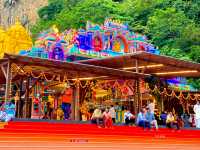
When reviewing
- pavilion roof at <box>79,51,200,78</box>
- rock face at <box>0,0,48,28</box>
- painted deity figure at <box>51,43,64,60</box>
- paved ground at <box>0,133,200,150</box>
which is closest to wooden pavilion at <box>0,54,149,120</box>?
pavilion roof at <box>79,51,200,78</box>

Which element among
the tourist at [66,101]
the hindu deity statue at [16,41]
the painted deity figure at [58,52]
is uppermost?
the hindu deity statue at [16,41]

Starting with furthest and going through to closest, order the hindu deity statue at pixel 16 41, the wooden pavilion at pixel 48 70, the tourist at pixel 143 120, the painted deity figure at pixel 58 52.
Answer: the hindu deity statue at pixel 16 41 → the painted deity figure at pixel 58 52 → the tourist at pixel 143 120 → the wooden pavilion at pixel 48 70

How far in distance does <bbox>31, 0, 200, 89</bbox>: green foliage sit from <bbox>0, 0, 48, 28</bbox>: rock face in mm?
10922

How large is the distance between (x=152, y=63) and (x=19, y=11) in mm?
57774

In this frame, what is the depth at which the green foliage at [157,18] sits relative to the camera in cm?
3950

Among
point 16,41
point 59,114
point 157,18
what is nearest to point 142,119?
point 59,114

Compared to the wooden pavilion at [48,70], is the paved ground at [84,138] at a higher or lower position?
lower

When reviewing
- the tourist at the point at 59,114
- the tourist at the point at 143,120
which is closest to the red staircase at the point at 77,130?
the tourist at the point at 143,120

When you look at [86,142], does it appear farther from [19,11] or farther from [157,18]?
[19,11]

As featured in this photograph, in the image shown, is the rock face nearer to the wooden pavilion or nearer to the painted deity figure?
the painted deity figure

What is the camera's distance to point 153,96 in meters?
26.7

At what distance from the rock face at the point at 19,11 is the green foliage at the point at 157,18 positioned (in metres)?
10.9

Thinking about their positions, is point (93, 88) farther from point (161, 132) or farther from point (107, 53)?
point (161, 132)

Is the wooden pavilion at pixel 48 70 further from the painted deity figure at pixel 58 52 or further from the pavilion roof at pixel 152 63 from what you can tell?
the painted deity figure at pixel 58 52
